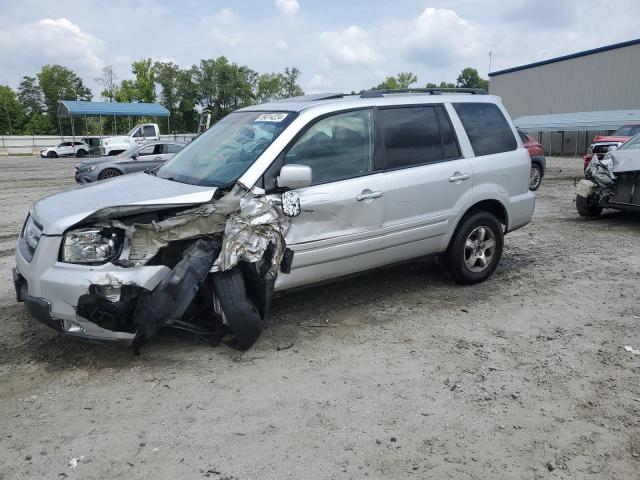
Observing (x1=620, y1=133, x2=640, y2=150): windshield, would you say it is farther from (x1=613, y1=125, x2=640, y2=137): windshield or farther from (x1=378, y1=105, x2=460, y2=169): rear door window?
(x1=613, y1=125, x2=640, y2=137): windshield

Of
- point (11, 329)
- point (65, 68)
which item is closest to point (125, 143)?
point (11, 329)

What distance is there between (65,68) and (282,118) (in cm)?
7241

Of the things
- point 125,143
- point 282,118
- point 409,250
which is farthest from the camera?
point 125,143

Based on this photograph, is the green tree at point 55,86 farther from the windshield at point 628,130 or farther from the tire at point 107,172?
the windshield at point 628,130

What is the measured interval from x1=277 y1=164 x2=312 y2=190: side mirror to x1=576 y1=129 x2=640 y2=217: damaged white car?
6058 mm

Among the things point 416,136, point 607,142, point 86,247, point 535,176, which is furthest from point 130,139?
point 86,247

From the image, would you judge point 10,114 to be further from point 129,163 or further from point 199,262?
point 199,262

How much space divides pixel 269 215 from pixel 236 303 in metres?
0.68

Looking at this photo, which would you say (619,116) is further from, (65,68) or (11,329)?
(65,68)

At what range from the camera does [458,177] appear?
4.92 m

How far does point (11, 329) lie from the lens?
4.37 meters

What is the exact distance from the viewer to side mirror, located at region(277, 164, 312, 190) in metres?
3.76

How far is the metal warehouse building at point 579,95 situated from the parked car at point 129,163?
2284 centimetres

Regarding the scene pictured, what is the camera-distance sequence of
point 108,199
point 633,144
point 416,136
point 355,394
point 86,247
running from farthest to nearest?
point 633,144 < point 416,136 < point 108,199 < point 86,247 < point 355,394
